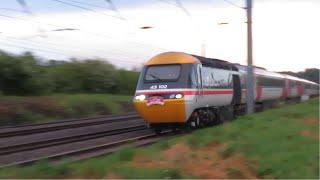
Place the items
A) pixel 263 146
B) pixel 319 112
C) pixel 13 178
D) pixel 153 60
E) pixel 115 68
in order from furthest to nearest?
pixel 115 68 < pixel 153 60 < pixel 319 112 < pixel 263 146 < pixel 13 178

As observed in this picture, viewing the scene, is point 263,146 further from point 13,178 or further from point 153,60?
point 153,60

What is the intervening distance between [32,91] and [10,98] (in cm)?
456

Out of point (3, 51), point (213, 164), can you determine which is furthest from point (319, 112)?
point (3, 51)

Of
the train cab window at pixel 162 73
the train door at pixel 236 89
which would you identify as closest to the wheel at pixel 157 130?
the train cab window at pixel 162 73

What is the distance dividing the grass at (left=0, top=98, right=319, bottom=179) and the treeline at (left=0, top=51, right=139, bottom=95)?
24570mm

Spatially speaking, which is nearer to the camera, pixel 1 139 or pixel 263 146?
pixel 263 146

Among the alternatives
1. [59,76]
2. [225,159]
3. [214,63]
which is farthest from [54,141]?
[59,76]

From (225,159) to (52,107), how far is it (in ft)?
84.4

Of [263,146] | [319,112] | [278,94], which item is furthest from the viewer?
[278,94]

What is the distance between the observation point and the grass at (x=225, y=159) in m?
10.5

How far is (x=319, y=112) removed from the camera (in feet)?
61.8

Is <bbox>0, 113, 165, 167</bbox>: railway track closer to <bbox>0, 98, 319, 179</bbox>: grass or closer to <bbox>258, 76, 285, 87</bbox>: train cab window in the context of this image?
<bbox>0, 98, 319, 179</bbox>: grass

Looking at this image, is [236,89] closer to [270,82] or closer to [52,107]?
[270,82]

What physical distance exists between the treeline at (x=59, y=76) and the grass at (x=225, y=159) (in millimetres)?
24570
